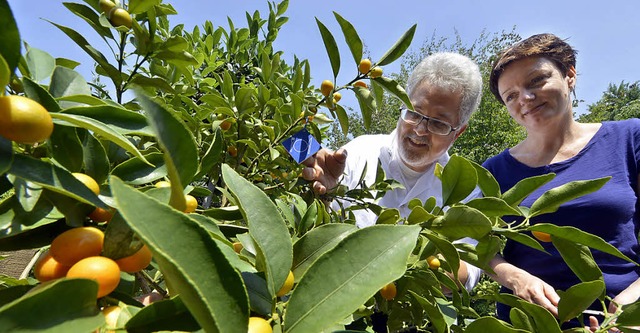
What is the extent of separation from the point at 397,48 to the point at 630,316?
1.84ft

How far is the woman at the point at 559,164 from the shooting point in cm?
138

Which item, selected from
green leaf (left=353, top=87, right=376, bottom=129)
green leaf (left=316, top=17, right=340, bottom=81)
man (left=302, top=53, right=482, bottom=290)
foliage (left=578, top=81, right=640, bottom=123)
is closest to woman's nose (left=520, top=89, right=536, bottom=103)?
man (left=302, top=53, right=482, bottom=290)

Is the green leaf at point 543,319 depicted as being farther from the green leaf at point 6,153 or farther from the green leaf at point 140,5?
the green leaf at point 140,5

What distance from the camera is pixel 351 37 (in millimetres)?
774

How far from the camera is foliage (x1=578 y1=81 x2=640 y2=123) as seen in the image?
1663 centimetres

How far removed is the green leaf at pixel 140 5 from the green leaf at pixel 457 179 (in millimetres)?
481

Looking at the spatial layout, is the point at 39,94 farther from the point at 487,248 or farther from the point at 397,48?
the point at 397,48

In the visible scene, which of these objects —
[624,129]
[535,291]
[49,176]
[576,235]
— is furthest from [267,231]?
[624,129]

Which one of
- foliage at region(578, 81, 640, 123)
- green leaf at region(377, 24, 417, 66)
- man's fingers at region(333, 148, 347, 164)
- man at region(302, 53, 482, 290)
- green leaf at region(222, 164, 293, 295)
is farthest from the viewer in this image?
foliage at region(578, 81, 640, 123)

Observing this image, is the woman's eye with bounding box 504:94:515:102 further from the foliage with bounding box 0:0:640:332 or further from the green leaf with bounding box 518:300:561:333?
the green leaf with bounding box 518:300:561:333

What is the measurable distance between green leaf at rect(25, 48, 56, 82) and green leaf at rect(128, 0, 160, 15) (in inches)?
7.3

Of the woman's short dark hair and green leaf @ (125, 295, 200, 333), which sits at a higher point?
the woman's short dark hair

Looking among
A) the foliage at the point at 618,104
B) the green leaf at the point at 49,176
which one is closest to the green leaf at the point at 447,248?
the green leaf at the point at 49,176

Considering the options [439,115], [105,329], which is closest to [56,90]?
[105,329]
